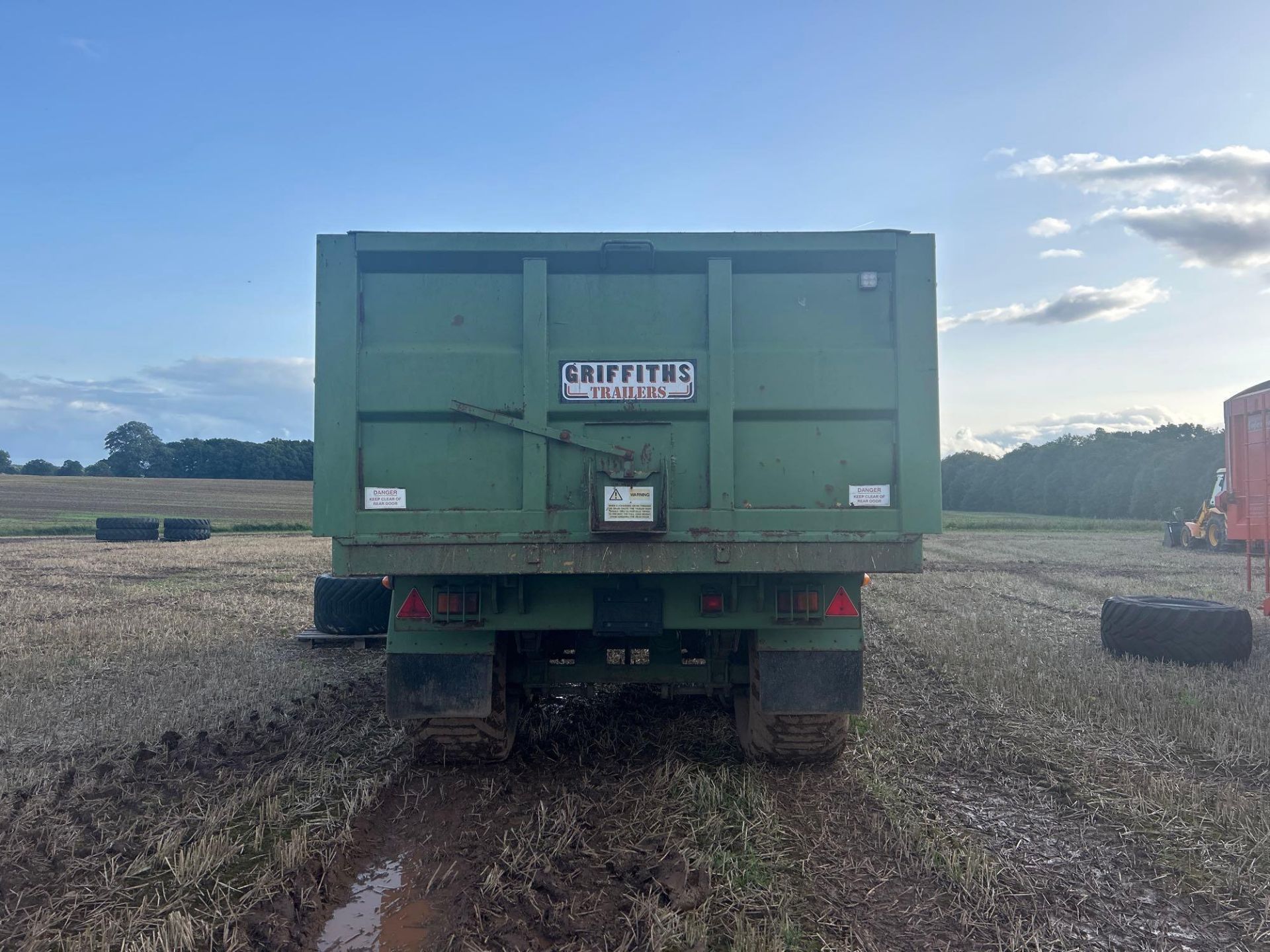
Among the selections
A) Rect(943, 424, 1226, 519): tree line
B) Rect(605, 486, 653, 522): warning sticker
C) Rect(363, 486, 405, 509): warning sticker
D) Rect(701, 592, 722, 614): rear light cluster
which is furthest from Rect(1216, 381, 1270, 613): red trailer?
Rect(943, 424, 1226, 519): tree line

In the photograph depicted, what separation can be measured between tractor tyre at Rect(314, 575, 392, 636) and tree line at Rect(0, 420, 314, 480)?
6240cm

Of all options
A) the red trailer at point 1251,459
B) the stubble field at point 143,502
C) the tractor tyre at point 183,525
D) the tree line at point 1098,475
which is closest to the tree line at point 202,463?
the stubble field at point 143,502

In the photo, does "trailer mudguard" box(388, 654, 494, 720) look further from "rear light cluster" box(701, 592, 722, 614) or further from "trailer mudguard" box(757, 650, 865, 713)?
"trailer mudguard" box(757, 650, 865, 713)

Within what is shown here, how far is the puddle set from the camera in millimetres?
3137

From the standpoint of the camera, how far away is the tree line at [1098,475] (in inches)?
2359

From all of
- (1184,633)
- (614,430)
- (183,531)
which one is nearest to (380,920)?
(614,430)

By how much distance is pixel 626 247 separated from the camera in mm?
4453

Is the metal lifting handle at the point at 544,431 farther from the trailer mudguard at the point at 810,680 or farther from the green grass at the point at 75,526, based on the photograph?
the green grass at the point at 75,526

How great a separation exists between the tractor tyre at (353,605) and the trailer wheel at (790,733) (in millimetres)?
4809

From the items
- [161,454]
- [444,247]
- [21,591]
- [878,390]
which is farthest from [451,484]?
[161,454]

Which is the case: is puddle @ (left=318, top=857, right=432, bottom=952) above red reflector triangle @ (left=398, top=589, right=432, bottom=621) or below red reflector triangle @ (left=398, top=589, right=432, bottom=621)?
below

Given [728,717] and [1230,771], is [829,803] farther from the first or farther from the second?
[1230,771]

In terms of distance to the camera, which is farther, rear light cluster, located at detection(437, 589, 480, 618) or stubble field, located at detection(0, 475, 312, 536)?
stubble field, located at detection(0, 475, 312, 536)

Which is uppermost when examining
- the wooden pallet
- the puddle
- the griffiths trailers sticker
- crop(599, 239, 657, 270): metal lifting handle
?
crop(599, 239, 657, 270): metal lifting handle
